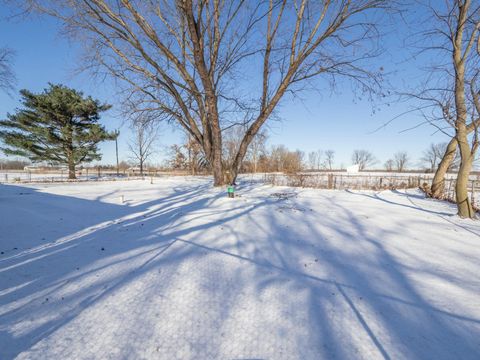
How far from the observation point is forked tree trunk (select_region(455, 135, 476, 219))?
579cm

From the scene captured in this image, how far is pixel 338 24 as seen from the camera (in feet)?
29.4

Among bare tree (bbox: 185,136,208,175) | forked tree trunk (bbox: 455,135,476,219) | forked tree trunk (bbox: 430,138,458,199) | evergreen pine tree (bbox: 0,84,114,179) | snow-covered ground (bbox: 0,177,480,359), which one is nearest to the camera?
snow-covered ground (bbox: 0,177,480,359)

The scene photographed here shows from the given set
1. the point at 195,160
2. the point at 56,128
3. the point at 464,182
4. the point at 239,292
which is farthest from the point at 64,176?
the point at 464,182

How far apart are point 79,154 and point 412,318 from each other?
1143 inches

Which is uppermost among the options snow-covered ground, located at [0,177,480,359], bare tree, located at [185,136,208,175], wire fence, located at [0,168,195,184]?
bare tree, located at [185,136,208,175]

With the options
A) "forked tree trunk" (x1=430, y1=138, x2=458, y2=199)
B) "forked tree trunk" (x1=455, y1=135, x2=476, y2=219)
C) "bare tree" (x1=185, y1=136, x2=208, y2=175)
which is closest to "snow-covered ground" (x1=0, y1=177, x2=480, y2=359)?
"forked tree trunk" (x1=455, y1=135, x2=476, y2=219)

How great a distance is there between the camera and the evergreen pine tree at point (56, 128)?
22.0 meters

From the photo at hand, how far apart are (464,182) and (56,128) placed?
1225 inches

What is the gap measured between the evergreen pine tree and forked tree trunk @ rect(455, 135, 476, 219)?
27.6 metres

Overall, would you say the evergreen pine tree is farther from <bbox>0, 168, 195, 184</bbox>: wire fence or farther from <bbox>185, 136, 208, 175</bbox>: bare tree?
<bbox>185, 136, 208, 175</bbox>: bare tree

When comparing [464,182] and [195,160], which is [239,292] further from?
[195,160]

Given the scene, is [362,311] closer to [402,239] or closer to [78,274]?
[402,239]

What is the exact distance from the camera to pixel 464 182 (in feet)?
19.9

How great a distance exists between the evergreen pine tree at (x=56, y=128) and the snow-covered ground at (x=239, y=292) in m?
22.9
